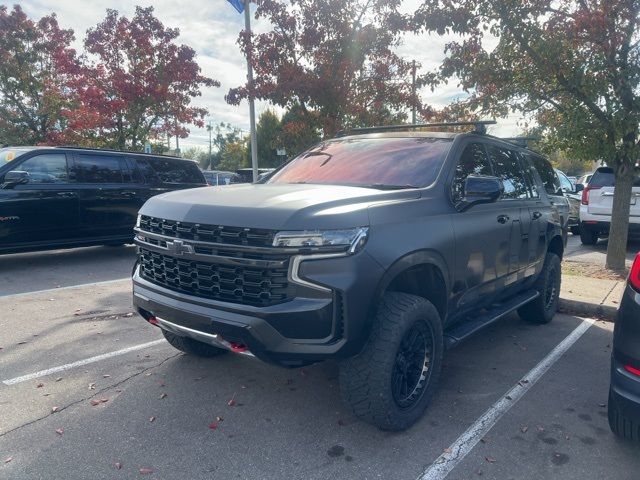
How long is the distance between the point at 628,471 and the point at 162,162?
883 centimetres

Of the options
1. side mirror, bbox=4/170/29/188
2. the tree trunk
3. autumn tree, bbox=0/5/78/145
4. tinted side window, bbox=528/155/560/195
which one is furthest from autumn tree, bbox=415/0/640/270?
autumn tree, bbox=0/5/78/145

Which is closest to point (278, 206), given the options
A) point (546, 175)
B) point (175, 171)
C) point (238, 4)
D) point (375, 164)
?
point (375, 164)

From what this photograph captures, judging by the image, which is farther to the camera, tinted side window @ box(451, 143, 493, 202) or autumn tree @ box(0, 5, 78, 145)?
autumn tree @ box(0, 5, 78, 145)

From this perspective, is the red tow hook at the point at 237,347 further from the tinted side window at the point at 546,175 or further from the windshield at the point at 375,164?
the tinted side window at the point at 546,175

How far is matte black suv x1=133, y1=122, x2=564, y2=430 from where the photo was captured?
2672 mm

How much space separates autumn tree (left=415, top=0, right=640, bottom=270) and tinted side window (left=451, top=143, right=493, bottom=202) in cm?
338

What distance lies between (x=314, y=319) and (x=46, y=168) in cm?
692

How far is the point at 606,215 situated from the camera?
10.8m

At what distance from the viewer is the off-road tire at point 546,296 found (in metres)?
5.27

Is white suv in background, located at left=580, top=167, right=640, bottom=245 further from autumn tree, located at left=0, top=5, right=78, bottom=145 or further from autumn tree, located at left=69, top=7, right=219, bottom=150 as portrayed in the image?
autumn tree, located at left=0, top=5, right=78, bottom=145

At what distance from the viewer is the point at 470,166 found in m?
4.00

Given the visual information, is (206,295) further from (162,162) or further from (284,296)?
(162,162)

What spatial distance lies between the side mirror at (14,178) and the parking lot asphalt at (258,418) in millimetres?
3421

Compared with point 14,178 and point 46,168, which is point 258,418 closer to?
point 14,178
